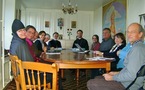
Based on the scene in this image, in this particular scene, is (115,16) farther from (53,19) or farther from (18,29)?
(18,29)

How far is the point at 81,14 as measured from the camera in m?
9.88

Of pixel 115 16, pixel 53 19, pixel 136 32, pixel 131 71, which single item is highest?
pixel 53 19

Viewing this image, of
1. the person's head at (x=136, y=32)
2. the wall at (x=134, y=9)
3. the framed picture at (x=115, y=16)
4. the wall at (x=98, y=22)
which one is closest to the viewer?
the person's head at (x=136, y=32)

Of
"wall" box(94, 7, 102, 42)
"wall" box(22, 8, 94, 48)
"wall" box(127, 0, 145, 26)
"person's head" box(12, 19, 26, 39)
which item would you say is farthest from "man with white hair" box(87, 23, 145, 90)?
"wall" box(22, 8, 94, 48)

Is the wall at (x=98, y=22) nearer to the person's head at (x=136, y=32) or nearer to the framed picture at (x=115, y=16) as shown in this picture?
the framed picture at (x=115, y=16)

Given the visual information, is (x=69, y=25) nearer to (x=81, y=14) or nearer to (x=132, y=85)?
(x=81, y=14)

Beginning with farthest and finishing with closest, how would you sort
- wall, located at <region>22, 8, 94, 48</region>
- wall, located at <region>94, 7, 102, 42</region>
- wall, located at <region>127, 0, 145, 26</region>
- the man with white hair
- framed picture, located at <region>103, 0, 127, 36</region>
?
1. wall, located at <region>22, 8, 94, 48</region>
2. wall, located at <region>94, 7, 102, 42</region>
3. framed picture, located at <region>103, 0, 127, 36</region>
4. wall, located at <region>127, 0, 145, 26</region>
5. the man with white hair

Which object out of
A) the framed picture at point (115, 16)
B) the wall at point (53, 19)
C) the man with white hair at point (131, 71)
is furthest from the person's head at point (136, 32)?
the wall at point (53, 19)

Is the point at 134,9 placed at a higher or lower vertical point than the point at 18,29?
higher

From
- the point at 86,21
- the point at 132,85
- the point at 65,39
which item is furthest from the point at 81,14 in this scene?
the point at 132,85

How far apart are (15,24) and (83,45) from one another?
12.9 ft

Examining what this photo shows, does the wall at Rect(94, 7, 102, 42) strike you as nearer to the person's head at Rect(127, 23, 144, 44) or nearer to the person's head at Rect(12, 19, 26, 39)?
the person's head at Rect(12, 19, 26, 39)

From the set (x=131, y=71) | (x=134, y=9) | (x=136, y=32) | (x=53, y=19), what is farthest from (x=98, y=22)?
(x=131, y=71)

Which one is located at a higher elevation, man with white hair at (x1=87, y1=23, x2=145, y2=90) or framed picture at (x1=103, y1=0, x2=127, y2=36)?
framed picture at (x1=103, y1=0, x2=127, y2=36)
